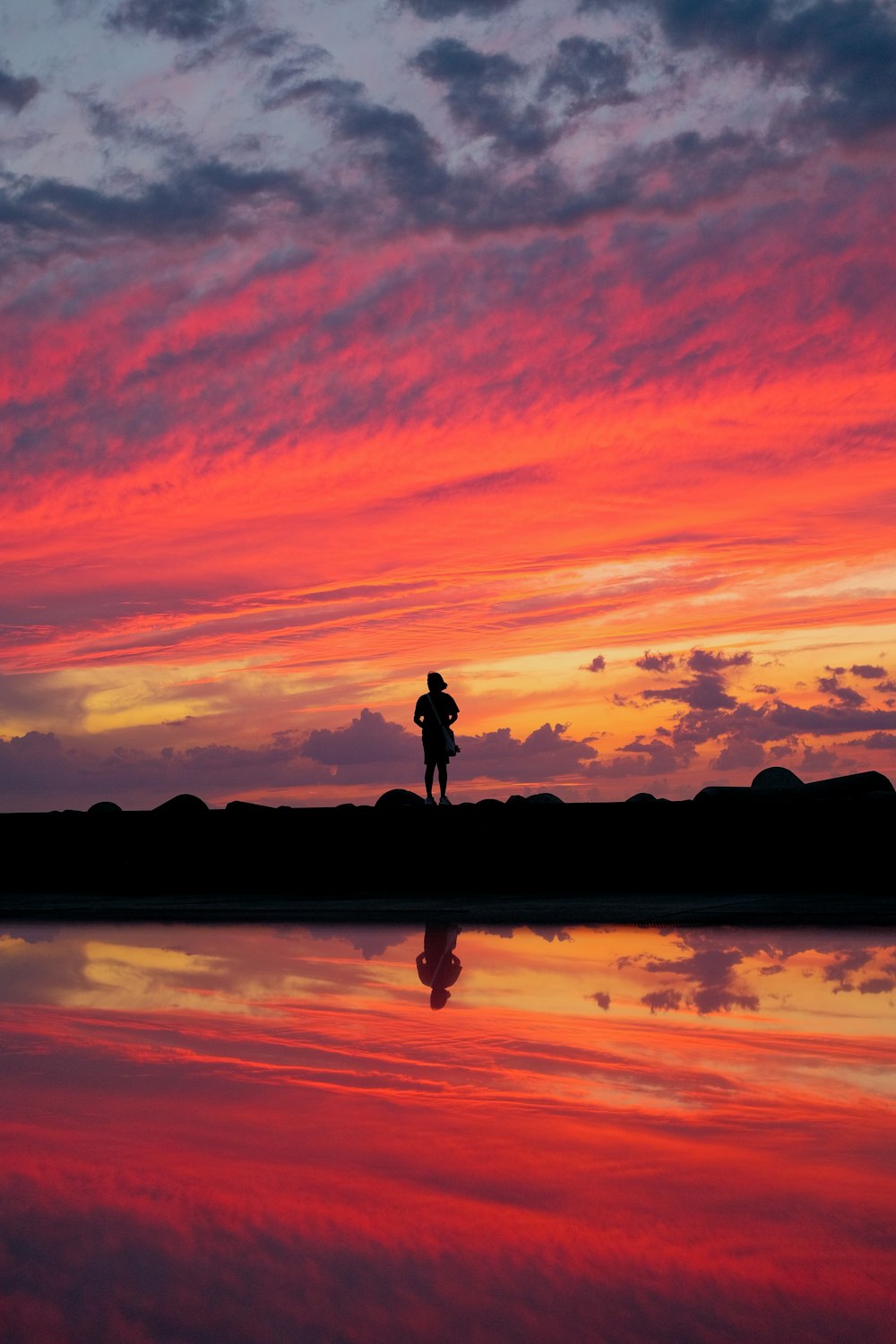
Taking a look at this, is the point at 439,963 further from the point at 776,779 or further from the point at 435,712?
the point at 776,779

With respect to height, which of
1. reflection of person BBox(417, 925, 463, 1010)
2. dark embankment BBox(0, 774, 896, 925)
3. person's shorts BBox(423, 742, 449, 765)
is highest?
A: person's shorts BBox(423, 742, 449, 765)

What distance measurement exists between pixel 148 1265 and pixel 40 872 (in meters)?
11.8

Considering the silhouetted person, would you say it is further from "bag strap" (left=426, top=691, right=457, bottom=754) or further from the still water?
the still water

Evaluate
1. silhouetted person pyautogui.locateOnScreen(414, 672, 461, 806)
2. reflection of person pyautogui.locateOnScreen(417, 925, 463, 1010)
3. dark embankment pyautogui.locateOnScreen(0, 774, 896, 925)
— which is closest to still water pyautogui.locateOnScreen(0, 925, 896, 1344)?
reflection of person pyautogui.locateOnScreen(417, 925, 463, 1010)

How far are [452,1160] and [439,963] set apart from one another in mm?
3433

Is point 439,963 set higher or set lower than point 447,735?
lower

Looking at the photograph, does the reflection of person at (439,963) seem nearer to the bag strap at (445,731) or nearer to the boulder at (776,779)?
the bag strap at (445,731)

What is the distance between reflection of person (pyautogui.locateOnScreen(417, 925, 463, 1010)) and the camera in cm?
548

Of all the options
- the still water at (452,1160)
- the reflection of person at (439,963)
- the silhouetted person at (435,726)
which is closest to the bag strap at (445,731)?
the silhouetted person at (435,726)

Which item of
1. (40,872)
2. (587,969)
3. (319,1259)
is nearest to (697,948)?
(587,969)

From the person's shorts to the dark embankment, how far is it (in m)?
1.31

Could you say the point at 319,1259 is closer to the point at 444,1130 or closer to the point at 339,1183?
the point at 339,1183

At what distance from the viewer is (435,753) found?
15.3 meters

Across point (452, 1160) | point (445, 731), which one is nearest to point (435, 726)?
point (445, 731)
